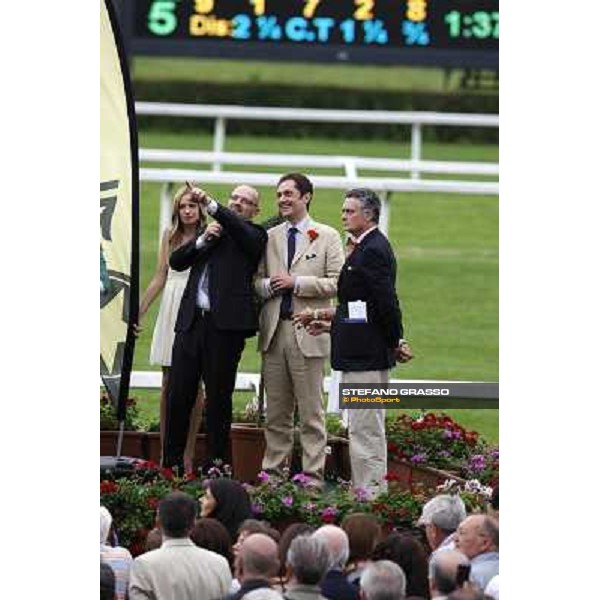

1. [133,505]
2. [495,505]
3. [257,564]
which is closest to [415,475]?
[133,505]

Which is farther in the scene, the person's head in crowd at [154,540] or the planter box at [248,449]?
the planter box at [248,449]

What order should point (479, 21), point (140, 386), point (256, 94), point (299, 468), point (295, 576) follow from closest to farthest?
point (295, 576), point (299, 468), point (140, 386), point (479, 21), point (256, 94)

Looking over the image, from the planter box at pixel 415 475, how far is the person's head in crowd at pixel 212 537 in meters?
2.50

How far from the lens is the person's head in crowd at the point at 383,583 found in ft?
23.7

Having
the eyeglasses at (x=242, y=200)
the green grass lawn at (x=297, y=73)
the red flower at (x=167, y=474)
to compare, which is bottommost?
the red flower at (x=167, y=474)

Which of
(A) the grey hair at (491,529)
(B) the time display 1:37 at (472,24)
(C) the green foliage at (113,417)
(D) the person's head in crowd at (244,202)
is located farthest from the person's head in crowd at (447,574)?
(B) the time display 1:37 at (472,24)

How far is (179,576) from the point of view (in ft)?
25.3

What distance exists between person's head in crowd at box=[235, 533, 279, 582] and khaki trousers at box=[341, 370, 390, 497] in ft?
9.14

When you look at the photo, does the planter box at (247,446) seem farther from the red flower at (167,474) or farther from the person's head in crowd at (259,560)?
the person's head in crowd at (259,560)
